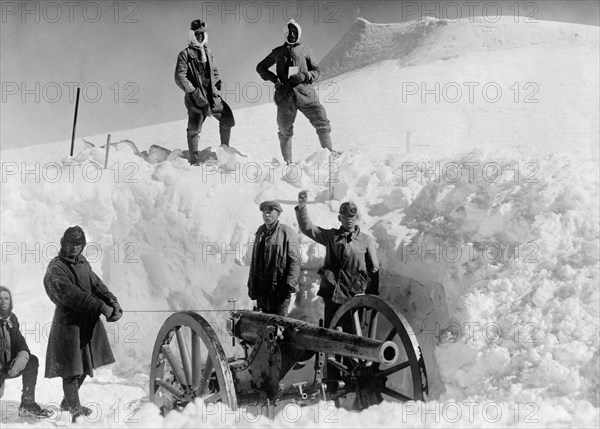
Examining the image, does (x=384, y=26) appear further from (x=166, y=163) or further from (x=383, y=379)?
(x=383, y=379)

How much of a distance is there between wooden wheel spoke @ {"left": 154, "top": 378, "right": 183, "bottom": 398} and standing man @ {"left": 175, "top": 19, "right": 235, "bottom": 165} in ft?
10.6

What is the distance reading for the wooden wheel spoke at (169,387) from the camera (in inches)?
211

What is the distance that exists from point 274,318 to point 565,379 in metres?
2.06

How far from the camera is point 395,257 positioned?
22.0 ft

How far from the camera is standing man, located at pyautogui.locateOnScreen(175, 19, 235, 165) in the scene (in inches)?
329

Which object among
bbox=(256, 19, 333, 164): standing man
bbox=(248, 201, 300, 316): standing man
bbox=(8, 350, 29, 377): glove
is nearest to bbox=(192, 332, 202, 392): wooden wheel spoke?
bbox=(248, 201, 300, 316): standing man

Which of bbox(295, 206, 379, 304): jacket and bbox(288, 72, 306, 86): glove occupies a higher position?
bbox(288, 72, 306, 86): glove

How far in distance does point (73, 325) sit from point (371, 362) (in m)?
2.29

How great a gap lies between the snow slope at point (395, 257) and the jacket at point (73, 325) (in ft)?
1.68

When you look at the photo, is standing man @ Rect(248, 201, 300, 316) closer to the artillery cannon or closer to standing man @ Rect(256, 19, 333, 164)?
the artillery cannon

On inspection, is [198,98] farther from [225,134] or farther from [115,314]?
[115,314]

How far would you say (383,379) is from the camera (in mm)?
5246

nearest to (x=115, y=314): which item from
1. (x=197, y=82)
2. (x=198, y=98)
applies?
(x=198, y=98)

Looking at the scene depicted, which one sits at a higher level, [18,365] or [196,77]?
[196,77]
